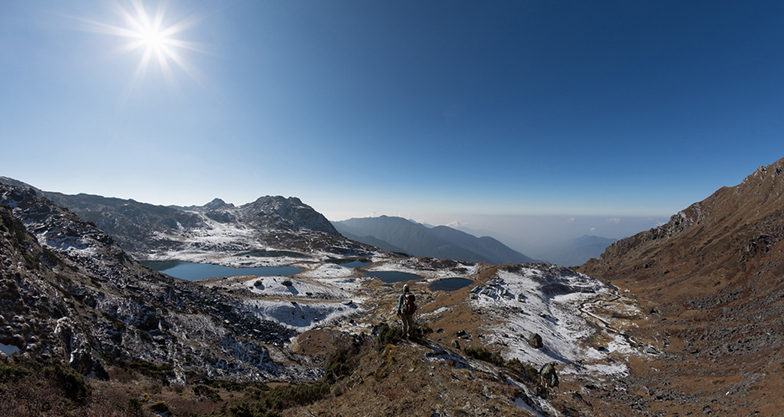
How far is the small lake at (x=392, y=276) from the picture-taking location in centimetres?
10202

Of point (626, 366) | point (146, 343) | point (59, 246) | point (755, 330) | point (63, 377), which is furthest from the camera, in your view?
point (59, 246)

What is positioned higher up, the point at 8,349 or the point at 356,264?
the point at 8,349

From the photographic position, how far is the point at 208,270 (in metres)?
109

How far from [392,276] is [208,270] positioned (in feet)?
269

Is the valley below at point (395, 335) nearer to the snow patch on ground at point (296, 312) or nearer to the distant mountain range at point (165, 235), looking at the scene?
the snow patch on ground at point (296, 312)

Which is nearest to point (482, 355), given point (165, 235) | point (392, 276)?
point (392, 276)

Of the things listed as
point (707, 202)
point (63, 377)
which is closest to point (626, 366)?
point (63, 377)

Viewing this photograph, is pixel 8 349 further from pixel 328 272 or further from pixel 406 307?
pixel 328 272

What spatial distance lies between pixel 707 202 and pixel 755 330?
104918 millimetres

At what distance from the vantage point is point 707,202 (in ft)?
335

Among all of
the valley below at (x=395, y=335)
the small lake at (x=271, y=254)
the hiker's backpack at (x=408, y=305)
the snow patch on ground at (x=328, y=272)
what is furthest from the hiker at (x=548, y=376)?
the small lake at (x=271, y=254)

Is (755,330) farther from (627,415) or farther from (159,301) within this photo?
(159,301)

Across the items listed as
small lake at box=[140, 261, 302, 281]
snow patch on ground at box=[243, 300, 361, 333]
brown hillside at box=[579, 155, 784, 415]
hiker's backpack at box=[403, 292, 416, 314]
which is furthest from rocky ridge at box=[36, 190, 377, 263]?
hiker's backpack at box=[403, 292, 416, 314]

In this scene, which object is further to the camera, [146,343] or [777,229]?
[777,229]
